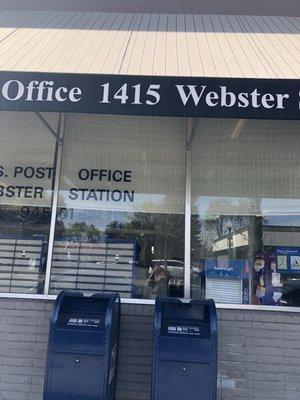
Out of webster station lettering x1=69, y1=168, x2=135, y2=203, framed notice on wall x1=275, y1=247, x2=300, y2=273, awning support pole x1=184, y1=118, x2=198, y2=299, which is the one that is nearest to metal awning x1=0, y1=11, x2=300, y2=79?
awning support pole x1=184, y1=118, x2=198, y2=299

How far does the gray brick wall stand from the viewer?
4762 millimetres

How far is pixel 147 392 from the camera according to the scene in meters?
4.80

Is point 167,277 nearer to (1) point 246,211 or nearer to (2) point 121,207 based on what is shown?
(2) point 121,207

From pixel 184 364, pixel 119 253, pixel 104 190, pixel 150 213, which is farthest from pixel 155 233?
pixel 184 364

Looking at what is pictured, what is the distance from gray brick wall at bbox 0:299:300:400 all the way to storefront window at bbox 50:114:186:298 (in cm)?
42

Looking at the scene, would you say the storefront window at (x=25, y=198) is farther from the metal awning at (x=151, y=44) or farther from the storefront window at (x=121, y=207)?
the metal awning at (x=151, y=44)

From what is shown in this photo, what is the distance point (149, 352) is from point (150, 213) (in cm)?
159

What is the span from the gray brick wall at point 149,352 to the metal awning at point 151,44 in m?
2.57

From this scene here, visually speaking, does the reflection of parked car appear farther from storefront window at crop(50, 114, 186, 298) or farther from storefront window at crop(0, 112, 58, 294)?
storefront window at crop(0, 112, 58, 294)

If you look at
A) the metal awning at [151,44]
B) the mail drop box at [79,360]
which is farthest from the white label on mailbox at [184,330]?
the metal awning at [151,44]

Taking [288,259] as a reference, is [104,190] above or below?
above

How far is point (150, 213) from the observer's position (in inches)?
213

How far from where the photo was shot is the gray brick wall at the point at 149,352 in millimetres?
4762

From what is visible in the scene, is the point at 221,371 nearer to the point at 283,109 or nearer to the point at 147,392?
the point at 147,392
